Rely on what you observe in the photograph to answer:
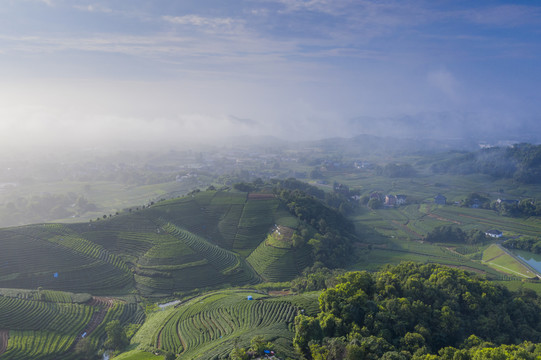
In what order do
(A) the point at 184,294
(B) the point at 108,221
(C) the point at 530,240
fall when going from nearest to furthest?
(A) the point at 184,294
(B) the point at 108,221
(C) the point at 530,240

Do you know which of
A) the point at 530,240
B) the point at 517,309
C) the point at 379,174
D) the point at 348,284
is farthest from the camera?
the point at 379,174

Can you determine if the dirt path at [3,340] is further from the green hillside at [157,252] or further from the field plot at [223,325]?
the field plot at [223,325]

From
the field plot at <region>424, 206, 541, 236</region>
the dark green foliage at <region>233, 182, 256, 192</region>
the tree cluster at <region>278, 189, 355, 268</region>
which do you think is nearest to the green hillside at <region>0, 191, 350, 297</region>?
the tree cluster at <region>278, 189, 355, 268</region>

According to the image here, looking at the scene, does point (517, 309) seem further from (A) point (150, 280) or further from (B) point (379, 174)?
(B) point (379, 174)

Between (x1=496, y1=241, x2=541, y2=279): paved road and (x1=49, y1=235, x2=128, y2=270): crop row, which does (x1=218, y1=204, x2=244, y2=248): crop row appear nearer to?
(x1=49, y1=235, x2=128, y2=270): crop row

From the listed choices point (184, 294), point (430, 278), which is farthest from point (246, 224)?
point (430, 278)
